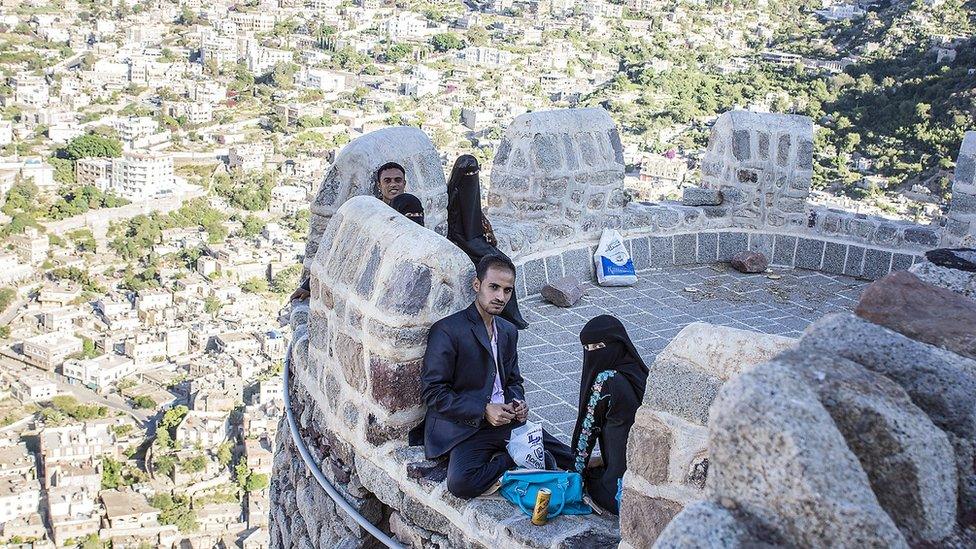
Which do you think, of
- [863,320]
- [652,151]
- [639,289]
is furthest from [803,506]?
[652,151]

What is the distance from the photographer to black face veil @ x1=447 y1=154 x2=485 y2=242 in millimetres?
5629

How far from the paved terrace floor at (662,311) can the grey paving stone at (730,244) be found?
0.13 metres

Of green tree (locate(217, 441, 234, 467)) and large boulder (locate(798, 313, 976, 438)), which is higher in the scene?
large boulder (locate(798, 313, 976, 438))

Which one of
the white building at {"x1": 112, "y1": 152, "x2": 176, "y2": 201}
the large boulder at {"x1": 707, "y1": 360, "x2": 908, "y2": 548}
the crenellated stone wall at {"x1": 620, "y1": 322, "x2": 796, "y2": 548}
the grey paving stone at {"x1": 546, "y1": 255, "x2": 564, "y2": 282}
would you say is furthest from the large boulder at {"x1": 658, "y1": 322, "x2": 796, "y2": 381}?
the white building at {"x1": 112, "y1": 152, "x2": 176, "y2": 201}

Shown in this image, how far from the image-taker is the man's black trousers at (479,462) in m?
3.37

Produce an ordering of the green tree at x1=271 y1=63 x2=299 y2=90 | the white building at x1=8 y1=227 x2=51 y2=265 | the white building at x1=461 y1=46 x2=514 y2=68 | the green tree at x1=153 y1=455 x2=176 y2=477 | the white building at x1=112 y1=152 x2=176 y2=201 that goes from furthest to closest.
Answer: the white building at x1=461 y1=46 x2=514 y2=68 → the green tree at x1=271 y1=63 x2=299 y2=90 → the white building at x1=112 y1=152 x2=176 y2=201 → the white building at x1=8 y1=227 x2=51 y2=265 → the green tree at x1=153 y1=455 x2=176 y2=477

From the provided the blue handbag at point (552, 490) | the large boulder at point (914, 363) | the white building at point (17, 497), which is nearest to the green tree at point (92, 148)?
the white building at point (17, 497)

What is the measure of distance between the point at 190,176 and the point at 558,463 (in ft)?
206

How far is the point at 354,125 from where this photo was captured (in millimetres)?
66875

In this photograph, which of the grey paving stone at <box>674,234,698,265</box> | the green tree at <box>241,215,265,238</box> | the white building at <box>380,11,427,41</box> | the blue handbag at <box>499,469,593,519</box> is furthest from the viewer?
the white building at <box>380,11,427,41</box>

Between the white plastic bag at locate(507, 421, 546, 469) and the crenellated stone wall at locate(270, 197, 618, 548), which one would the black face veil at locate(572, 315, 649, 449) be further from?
the crenellated stone wall at locate(270, 197, 618, 548)

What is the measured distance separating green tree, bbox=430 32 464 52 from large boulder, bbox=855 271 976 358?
285 ft

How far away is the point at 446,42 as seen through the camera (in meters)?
87.5

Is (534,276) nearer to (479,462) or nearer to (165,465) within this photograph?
(479,462)
